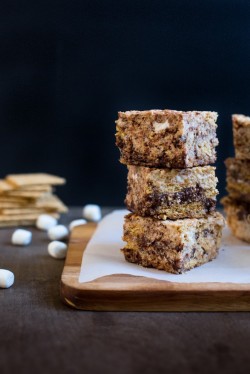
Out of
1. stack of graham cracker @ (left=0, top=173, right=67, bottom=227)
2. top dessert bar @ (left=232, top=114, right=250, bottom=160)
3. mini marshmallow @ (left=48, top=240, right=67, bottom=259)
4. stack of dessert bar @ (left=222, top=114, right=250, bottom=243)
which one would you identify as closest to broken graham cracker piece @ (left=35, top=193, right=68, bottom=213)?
stack of graham cracker @ (left=0, top=173, right=67, bottom=227)

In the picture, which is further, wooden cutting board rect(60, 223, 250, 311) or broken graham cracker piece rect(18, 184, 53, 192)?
broken graham cracker piece rect(18, 184, 53, 192)

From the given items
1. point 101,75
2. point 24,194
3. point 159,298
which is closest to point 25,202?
point 24,194

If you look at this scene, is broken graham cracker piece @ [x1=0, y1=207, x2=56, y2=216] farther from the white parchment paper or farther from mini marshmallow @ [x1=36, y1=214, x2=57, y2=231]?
the white parchment paper

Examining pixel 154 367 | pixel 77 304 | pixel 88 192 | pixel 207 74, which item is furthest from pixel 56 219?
pixel 154 367

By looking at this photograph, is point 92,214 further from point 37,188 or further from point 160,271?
point 160,271

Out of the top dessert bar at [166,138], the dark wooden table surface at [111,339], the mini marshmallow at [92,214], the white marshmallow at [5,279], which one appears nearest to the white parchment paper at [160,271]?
the dark wooden table surface at [111,339]

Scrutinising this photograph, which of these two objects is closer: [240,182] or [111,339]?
[111,339]
